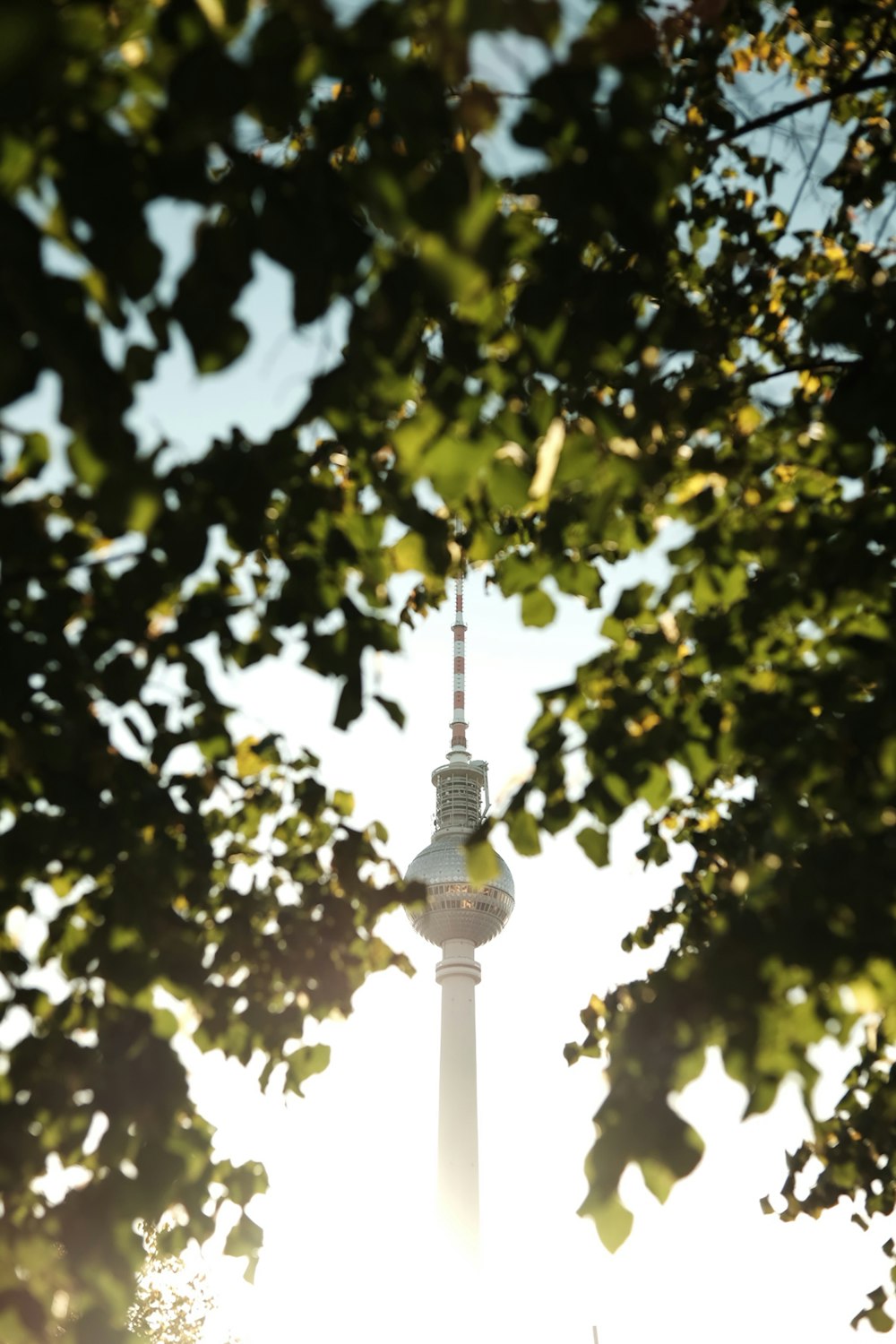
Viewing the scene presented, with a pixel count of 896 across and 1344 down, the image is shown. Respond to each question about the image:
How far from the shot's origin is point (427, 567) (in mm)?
3371

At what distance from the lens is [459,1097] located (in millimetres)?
69875

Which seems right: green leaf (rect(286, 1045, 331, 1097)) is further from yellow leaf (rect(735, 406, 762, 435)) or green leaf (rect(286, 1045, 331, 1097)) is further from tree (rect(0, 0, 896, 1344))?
yellow leaf (rect(735, 406, 762, 435))

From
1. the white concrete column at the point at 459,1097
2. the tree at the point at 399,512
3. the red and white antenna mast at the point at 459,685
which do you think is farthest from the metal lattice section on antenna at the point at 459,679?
the tree at the point at 399,512

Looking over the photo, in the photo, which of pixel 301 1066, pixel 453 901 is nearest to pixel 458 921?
pixel 453 901

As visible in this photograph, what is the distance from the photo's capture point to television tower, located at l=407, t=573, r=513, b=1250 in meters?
69.6

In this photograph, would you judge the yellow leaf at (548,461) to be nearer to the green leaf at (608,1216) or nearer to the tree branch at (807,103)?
the green leaf at (608,1216)

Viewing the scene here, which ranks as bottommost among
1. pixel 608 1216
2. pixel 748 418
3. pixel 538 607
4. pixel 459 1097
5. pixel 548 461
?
pixel 608 1216

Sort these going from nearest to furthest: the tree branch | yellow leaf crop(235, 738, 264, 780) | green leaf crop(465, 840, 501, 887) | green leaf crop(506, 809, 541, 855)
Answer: green leaf crop(465, 840, 501, 887)
green leaf crop(506, 809, 541, 855)
the tree branch
yellow leaf crop(235, 738, 264, 780)

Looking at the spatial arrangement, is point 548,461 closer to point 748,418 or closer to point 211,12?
point 211,12

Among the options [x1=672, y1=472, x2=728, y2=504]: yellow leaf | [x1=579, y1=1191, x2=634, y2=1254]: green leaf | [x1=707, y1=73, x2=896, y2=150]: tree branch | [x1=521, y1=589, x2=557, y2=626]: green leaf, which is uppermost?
[x1=707, y1=73, x2=896, y2=150]: tree branch

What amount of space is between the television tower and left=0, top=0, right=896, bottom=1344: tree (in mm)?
65419

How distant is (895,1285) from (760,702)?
131 inches

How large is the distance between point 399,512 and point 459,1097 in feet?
236

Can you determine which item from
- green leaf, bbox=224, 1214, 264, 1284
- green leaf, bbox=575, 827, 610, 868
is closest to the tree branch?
green leaf, bbox=575, 827, 610, 868
